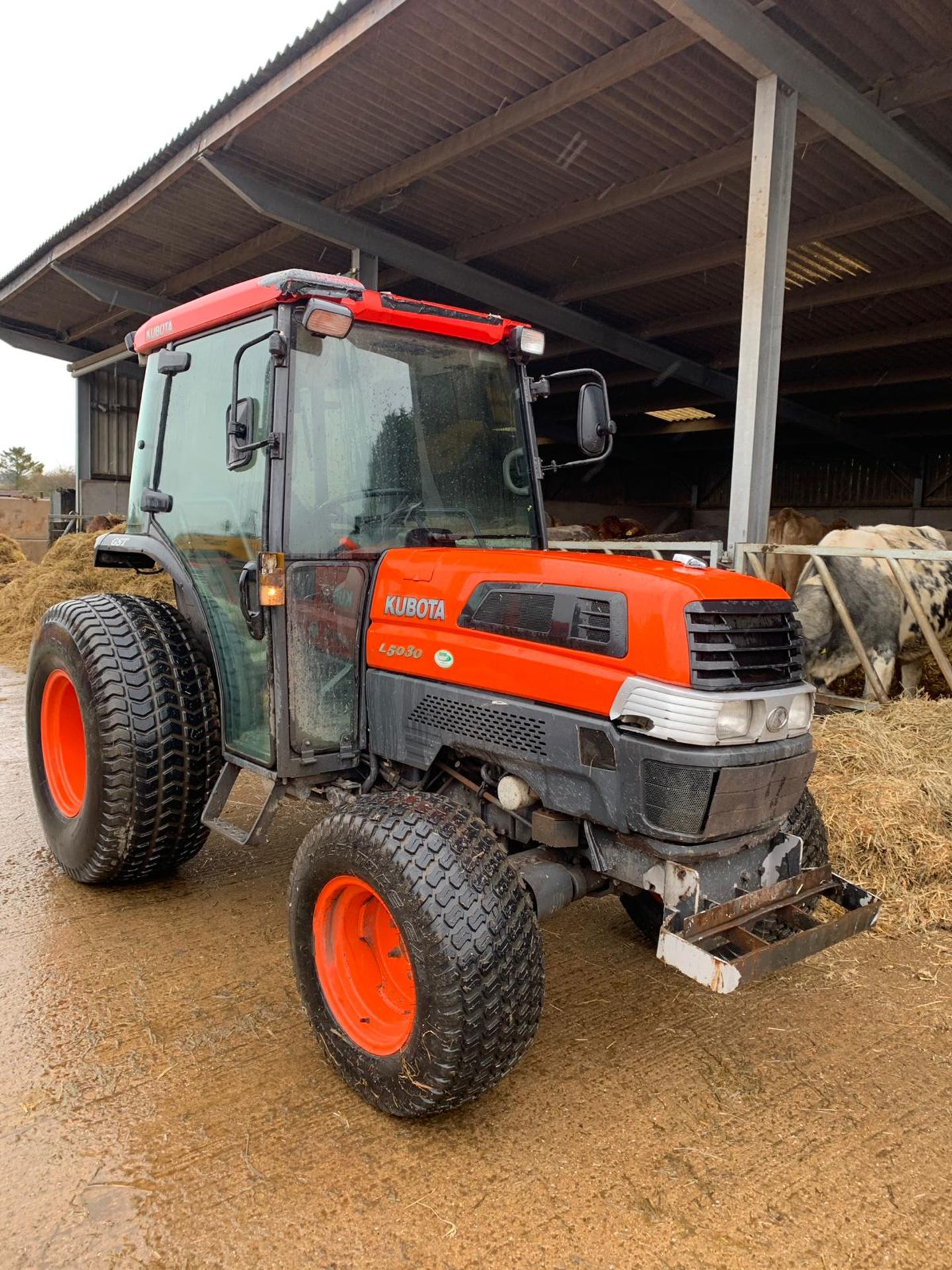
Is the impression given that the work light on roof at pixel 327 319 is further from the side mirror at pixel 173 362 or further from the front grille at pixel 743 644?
the front grille at pixel 743 644

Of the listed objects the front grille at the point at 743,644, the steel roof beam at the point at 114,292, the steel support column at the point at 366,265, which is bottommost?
the front grille at the point at 743,644

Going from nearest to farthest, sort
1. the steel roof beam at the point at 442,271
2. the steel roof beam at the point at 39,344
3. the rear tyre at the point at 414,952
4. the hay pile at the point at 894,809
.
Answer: the rear tyre at the point at 414,952, the hay pile at the point at 894,809, the steel roof beam at the point at 442,271, the steel roof beam at the point at 39,344

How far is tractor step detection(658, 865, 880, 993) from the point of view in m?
2.21

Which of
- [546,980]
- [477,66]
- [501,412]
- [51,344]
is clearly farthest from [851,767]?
[51,344]

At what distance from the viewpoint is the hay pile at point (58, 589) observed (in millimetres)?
9773

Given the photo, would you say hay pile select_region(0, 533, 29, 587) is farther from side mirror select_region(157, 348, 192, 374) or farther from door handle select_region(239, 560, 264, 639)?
door handle select_region(239, 560, 264, 639)

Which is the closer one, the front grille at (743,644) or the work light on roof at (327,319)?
the front grille at (743,644)

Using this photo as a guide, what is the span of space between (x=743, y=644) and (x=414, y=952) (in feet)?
3.68

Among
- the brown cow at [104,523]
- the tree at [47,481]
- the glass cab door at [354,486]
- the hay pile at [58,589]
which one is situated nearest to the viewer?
the glass cab door at [354,486]

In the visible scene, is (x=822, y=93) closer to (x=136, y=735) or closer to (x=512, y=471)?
(x=512, y=471)

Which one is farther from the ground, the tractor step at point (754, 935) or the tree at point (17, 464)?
the tree at point (17, 464)

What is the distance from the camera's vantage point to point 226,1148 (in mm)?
2225

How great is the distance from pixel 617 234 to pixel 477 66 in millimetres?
3425

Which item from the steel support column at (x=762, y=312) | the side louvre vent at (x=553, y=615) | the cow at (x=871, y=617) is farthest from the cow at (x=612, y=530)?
the side louvre vent at (x=553, y=615)
